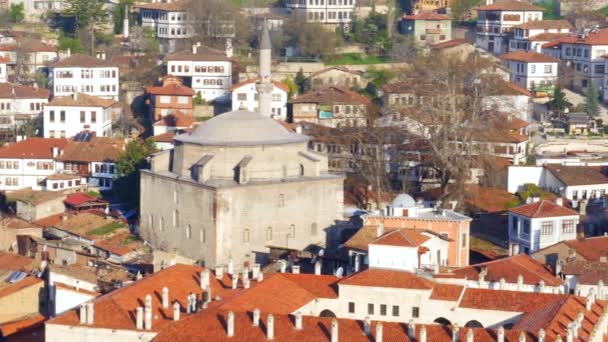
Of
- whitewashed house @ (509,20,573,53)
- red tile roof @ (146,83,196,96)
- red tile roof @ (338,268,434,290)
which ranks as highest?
whitewashed house @ (509,20,573,53)

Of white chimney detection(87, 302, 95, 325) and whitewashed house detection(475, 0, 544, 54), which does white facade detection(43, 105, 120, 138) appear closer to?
whitewashed house detection(475, 0, 544, 54)

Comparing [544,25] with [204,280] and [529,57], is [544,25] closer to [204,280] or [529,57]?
Result: [529,57]

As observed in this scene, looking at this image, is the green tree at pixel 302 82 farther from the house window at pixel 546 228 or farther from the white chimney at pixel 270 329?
the white chimney at pixel 270 329

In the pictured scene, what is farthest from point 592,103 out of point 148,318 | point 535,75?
point 148,318

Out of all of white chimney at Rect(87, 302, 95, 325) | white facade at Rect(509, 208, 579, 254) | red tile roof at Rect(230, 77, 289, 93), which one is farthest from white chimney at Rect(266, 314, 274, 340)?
red tile roof at Rect(230, 77, 289, 93)

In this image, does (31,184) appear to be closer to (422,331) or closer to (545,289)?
(545,289)

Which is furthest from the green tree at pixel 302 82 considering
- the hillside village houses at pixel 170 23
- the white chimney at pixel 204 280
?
the white chimney at pixel 204 280
